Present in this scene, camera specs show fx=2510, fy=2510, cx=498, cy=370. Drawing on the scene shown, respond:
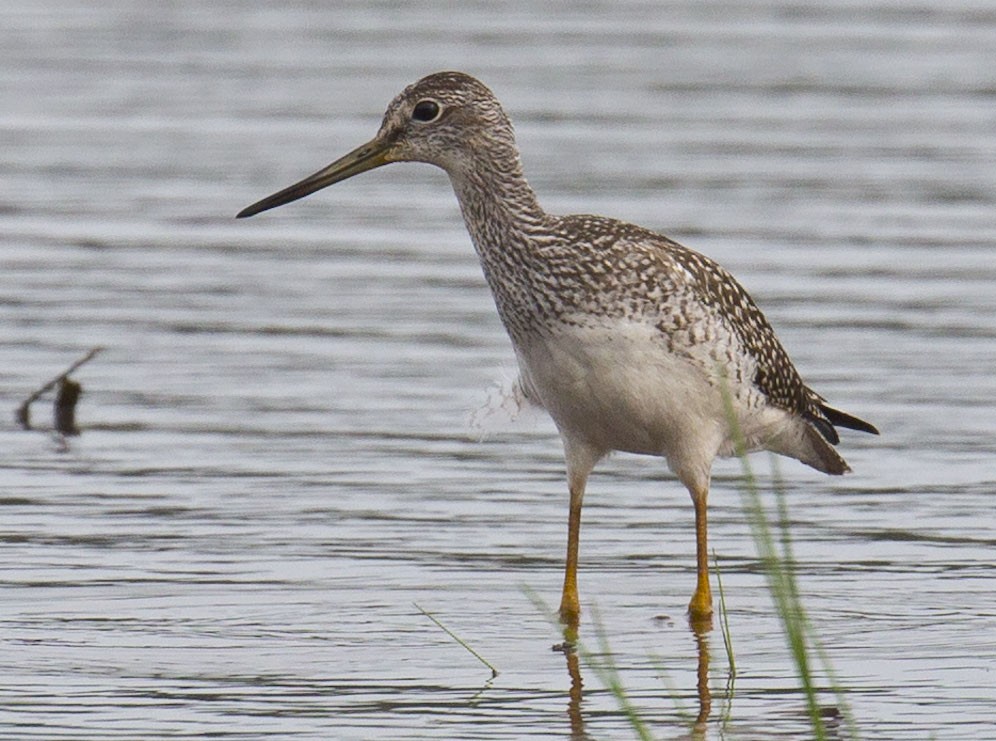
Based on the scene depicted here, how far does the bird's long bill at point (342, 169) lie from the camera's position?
948 centimetres

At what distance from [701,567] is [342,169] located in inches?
80.1

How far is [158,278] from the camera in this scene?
15523mm

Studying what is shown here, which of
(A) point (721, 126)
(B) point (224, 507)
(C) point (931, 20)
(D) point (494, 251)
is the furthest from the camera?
(C) point (931, 20)

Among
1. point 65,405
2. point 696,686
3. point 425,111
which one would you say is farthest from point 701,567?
point 65,405

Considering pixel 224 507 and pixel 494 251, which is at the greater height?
pixel 494 251

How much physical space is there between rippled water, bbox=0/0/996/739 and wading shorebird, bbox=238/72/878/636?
62 centimetres

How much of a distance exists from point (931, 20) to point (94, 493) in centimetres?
1810

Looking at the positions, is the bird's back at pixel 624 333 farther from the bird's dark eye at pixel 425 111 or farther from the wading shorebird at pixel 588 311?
the bird's dark eye at pixel 425 111

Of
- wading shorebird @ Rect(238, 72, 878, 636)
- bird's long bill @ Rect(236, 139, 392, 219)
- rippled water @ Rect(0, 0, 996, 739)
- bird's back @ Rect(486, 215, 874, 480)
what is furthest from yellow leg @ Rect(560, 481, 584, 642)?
bird's long bill @ Rect(236, 139, 392, 219)

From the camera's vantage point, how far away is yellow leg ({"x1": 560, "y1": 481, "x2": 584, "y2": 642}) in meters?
9.23

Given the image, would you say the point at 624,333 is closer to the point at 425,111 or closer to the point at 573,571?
the point at 573,571

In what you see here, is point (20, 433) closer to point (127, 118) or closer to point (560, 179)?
point (560, 179)

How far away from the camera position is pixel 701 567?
9.50 meters

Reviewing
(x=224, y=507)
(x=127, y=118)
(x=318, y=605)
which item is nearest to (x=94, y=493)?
(x=224, y=507)
